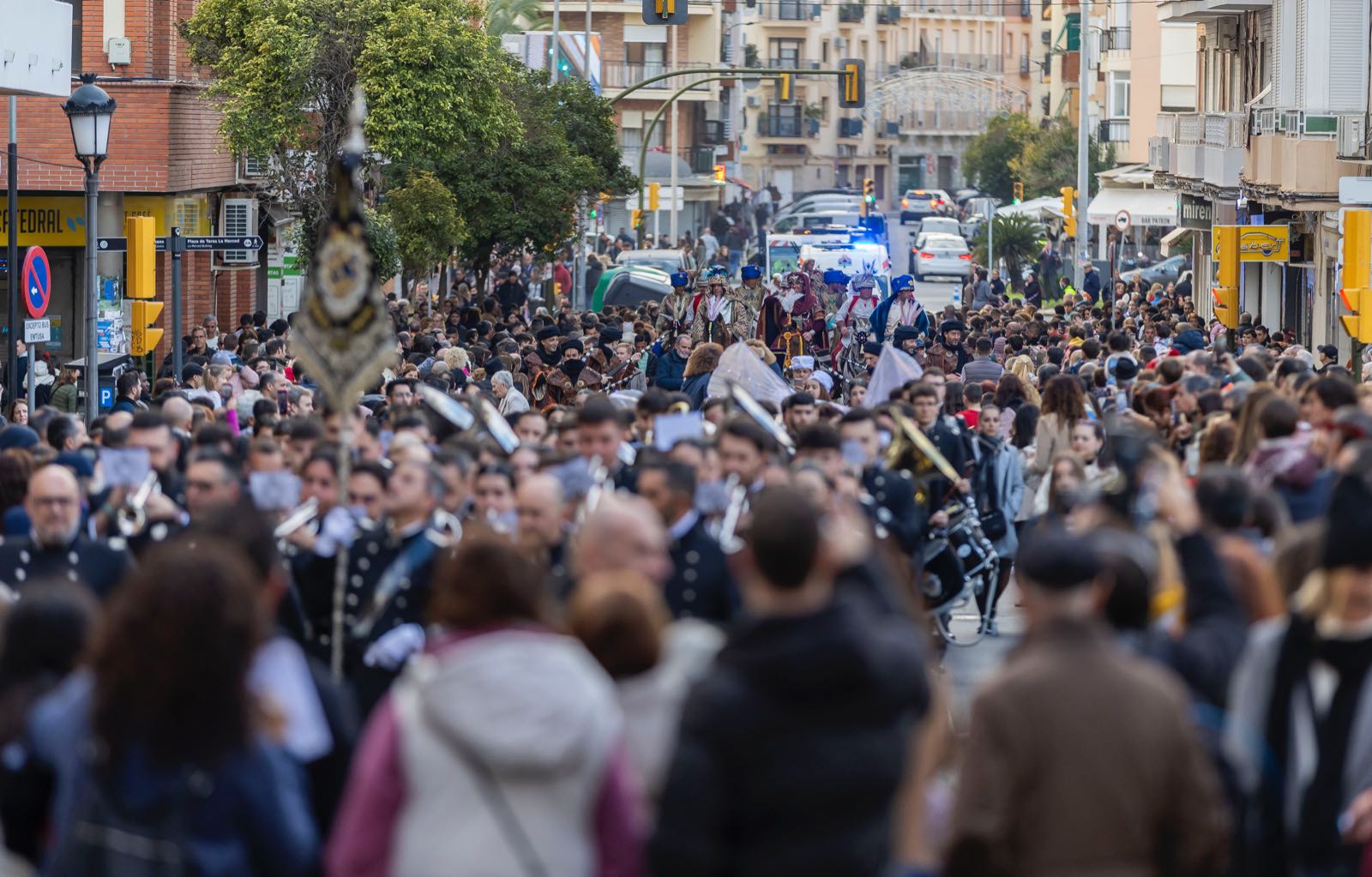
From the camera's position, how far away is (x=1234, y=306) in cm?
2858

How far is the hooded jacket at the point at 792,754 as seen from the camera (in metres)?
5.16

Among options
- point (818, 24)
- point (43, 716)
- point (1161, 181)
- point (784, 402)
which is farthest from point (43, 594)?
point (818, 24)

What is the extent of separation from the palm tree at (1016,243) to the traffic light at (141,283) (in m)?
37.7

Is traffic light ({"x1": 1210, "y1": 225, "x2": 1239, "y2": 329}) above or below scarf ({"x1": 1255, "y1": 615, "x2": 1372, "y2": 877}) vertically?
above

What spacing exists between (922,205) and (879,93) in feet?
89.8

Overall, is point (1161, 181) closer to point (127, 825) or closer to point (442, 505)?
point (442, 505)

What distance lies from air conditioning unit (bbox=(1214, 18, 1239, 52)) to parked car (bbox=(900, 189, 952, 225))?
4153 cm

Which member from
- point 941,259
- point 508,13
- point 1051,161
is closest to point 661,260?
point 941,259

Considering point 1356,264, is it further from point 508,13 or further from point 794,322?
point 508,13

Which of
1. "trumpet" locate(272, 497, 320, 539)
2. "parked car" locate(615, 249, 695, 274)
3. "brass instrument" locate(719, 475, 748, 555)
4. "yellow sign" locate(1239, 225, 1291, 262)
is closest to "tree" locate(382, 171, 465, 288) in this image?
"yellow sign" locate(1239, 225, 1291, 262)

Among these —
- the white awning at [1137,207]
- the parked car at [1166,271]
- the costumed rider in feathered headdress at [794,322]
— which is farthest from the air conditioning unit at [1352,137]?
the white awning at [1137,207]

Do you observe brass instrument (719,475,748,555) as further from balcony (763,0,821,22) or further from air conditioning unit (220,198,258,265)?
balcony (763,0,821,22)

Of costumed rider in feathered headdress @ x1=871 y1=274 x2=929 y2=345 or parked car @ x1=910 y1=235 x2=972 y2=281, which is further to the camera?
parked car @ x1=910 y1=235 x2=972 y2=281

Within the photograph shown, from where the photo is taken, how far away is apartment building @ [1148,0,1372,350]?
30.4 m
